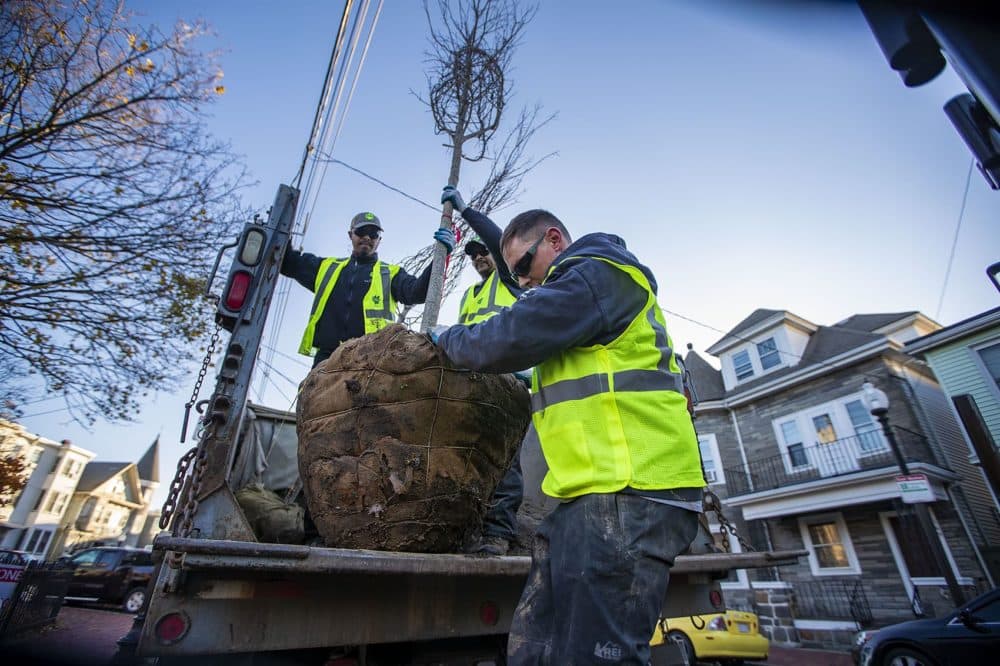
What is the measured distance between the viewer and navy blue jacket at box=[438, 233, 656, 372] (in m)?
1.52

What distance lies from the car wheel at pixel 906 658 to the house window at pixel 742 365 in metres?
13.6

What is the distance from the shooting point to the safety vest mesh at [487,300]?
12.0 feet

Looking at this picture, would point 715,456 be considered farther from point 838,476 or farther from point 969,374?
point 969,374

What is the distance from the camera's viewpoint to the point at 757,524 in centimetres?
1678

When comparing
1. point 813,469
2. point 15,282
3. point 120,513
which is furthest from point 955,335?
point 120,513

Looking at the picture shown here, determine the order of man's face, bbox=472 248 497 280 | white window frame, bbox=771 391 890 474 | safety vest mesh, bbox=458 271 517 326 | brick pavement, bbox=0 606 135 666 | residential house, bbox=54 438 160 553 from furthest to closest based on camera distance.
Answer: residential house, bbox=54 438 160 553, white window frame, bbox=771 391 890 474, man's face, bbox=472 248 497 280, safety vest mesh, bbox=458 271 517 326, brick pavement, bbox=0 606 135 666

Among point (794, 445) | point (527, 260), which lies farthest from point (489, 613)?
point (794, 445)

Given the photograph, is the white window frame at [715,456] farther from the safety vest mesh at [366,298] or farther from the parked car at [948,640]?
the safety vest mesh at [366,298]

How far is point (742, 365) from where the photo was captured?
20031 millimetres

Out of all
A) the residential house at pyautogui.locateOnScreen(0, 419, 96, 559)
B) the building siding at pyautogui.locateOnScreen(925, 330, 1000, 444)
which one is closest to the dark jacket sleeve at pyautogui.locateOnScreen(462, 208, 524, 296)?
the building siding at pyautogui.locateOnScreen(925, 330, 1000, 444)

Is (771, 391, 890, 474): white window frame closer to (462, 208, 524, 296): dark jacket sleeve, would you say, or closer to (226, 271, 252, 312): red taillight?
(462, 208, 524, 296): dark jacket sleeve

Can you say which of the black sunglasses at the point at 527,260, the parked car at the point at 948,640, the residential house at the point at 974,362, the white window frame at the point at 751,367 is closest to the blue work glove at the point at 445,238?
the black sunglasses at the point at 527,260

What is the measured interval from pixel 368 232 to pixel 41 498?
51.5 meters

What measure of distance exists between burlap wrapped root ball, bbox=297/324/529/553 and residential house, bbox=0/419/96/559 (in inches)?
1863
